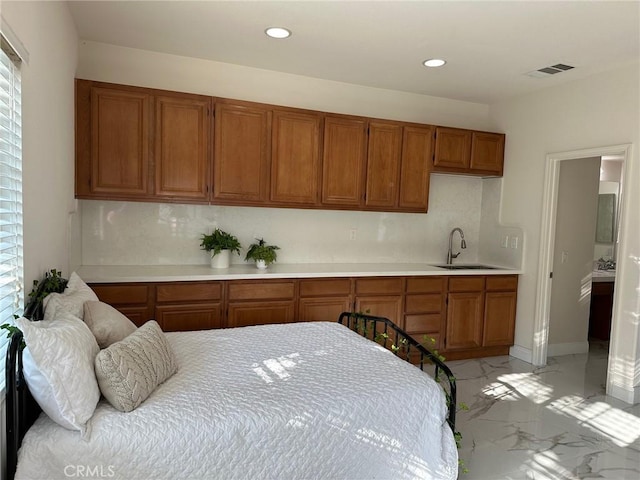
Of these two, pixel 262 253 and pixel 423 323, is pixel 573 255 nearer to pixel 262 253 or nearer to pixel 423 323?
pixel 423 323

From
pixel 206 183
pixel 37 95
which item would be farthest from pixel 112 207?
pixel 37 95

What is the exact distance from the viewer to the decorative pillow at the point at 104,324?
1872 millimetres

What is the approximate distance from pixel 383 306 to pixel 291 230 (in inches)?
45.8

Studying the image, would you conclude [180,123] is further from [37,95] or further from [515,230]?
[515,230]

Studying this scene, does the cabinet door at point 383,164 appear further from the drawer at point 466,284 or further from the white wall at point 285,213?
the drawer at point 466,284

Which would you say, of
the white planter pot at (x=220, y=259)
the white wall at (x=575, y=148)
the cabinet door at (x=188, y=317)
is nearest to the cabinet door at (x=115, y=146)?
the white planter pot at (x=220, y=259)

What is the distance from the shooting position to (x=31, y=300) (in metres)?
1.82

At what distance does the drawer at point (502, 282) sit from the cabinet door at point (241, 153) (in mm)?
2479

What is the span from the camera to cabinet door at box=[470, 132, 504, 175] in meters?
4.44

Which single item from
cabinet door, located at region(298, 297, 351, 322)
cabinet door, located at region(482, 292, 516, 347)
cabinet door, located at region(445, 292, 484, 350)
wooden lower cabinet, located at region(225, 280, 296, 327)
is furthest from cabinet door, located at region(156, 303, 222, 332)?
cabinet door, located at region(482, 292, 516, 347)

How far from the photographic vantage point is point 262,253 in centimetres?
374

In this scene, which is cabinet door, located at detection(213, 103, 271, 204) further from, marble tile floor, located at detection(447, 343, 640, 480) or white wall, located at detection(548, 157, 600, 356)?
white wall, located at detection(548, 157, 600, 356)

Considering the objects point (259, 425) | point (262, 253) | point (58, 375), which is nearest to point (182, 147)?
point (262, 253)

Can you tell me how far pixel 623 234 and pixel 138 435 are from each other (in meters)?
3.73
